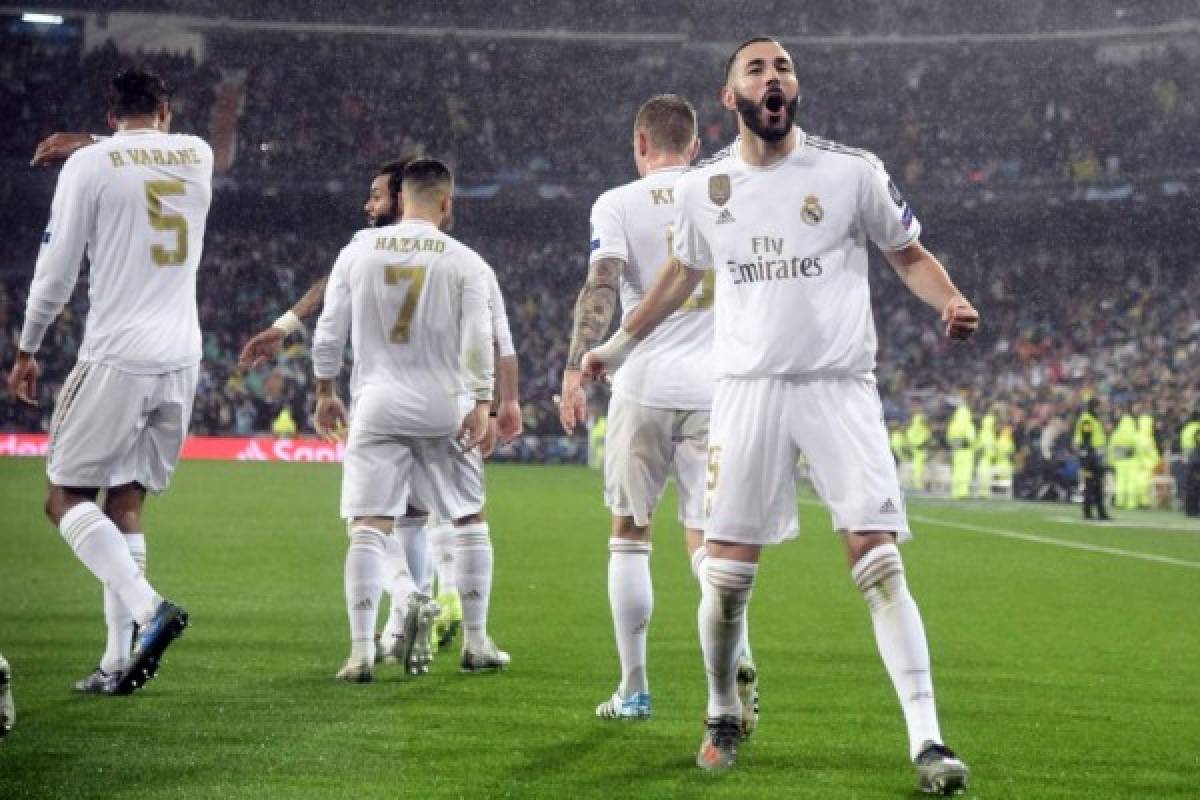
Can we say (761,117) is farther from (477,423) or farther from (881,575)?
(477,423)

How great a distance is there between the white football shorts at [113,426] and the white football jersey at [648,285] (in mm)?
1785

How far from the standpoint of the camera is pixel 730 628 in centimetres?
601

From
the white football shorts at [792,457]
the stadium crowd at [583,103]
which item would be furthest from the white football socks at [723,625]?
the stadium crowd at [583,103]

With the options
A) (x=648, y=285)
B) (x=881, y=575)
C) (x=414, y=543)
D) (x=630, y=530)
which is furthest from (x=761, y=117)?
(x=414, y=543)

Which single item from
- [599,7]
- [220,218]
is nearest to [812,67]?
[599,7]

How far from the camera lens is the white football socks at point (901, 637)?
5.45 metres

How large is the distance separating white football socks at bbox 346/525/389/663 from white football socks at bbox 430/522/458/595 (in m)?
1.25

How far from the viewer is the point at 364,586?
8.06m

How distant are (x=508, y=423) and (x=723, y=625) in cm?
270

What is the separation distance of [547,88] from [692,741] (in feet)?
143

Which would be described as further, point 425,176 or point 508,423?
point 508,423

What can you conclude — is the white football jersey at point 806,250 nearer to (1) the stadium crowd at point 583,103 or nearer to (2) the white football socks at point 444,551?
(2) the white football socks at point 444,551

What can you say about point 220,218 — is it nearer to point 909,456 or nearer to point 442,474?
point 909,456

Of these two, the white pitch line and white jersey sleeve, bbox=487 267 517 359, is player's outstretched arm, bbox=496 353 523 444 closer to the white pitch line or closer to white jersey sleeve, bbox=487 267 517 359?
white jersey sleeve, bbox=487 267 517 359
